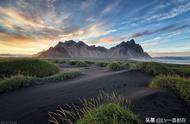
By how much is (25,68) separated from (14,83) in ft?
12.4

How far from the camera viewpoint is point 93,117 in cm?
391

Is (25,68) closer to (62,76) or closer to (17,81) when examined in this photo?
(62,76)

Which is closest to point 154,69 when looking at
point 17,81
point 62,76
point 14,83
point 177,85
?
point 177,85

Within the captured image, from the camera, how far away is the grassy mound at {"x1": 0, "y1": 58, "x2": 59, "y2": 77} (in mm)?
12102

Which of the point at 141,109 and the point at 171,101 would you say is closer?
the point at 141,109

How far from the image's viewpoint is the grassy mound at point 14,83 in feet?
28.7

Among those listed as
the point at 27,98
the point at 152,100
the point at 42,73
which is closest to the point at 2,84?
the point at 27,98

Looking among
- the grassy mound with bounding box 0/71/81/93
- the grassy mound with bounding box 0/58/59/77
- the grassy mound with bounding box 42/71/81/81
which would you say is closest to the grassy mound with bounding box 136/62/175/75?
the grassy mound with bounding box 42/71/81/81

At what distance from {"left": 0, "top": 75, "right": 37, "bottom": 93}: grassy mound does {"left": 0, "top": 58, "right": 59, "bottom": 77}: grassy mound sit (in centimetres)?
202

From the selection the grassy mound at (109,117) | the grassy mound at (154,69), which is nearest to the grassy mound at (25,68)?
the grassy mound at (154,69)

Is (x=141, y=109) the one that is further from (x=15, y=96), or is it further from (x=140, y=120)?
(x=15, y=96)

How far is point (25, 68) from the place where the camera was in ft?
42.1

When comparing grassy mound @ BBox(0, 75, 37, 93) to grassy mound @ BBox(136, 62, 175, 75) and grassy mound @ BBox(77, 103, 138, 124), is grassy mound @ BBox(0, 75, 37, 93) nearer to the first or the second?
grassy mound @ BBox(77, 103, 138, 124)

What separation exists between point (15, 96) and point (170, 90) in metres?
6.84
